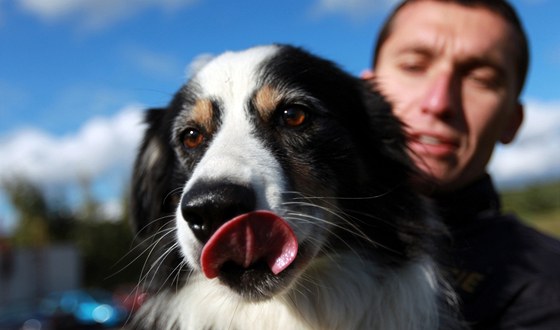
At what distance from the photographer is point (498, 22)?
3.04 metres

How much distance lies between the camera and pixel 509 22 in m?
3.11

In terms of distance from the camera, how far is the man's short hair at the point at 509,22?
10.2 ft

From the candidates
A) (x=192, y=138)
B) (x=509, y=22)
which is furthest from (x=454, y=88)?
(x=192, y=138)

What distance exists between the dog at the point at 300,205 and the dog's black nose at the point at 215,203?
1.8 inches

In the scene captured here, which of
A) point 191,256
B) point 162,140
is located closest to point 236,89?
point 162,140

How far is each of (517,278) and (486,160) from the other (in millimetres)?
795

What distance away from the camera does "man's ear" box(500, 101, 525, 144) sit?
328cm

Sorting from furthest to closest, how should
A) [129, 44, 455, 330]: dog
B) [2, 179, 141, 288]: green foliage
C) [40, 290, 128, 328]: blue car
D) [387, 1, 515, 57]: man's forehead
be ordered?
[2, 179, 141, 288]: green foliage < [40, 290, 128, 328]: blue car < [387, 1, 515, 57]: man's forehead < [129, 44, 455, 330]: dog

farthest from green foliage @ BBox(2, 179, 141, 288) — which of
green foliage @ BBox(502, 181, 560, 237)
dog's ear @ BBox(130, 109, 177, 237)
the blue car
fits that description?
dog's ear @ BBox(130, 109, 177, 237)

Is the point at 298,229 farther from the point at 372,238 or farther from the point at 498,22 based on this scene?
the point at 498,22

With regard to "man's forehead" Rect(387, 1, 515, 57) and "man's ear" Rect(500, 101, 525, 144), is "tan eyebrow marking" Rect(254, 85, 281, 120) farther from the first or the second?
"man's ear" Rect(500, 101, 525, 144)

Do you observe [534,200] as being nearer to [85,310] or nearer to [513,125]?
[85,310]

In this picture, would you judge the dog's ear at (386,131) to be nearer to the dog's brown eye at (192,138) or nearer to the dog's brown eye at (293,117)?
the dog's brown eye at (293,117)

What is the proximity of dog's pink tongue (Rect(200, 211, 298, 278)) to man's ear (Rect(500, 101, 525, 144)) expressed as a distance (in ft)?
5.81
